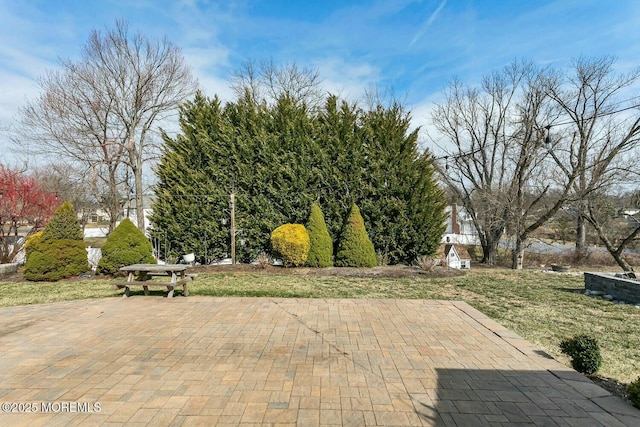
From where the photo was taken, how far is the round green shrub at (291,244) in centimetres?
1018

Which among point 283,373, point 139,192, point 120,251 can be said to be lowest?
point 283,373

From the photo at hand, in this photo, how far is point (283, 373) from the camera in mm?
3215

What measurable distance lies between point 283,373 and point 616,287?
7.44 meters

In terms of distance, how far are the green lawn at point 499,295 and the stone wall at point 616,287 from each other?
16.0 inches

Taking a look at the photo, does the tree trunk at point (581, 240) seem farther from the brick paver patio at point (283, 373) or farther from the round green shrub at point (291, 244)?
the brick paver patio at point (283, 373)

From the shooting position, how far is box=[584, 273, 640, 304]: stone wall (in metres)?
6.36

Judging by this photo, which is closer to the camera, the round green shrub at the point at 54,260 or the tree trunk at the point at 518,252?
the round green shrub at the point at 54,260

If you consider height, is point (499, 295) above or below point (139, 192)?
below

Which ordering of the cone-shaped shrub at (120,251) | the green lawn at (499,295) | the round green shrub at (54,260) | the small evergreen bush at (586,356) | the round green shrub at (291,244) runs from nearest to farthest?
the small evergreen bush at (586,356) < the green lawn at (499,295) < the round green shrub at (54,260) < the cone-shaped shrub at (120,251) < the round green shrub at (291,244)

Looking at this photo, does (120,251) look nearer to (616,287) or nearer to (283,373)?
(283,373)

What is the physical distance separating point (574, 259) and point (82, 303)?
20217 mm

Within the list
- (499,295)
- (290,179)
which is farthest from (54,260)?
(499,295)

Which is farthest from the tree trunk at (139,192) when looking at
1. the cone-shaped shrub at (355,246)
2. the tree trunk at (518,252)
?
the tree trunk at (518,252)

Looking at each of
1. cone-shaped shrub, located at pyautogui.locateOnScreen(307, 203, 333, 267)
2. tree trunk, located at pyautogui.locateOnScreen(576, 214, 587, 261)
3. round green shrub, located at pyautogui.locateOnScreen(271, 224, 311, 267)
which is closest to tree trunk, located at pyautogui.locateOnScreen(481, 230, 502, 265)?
tree trunk, located at pyautogui.locateOnScreen(576, 214, 587, 261)
